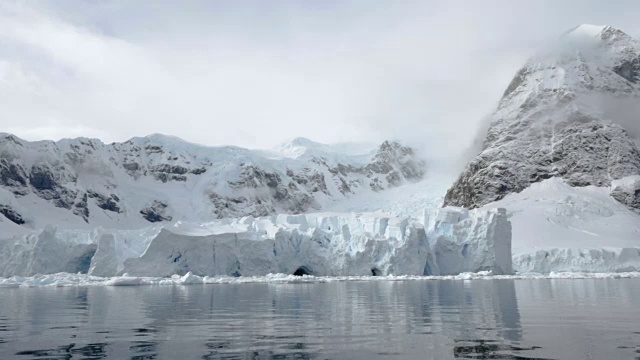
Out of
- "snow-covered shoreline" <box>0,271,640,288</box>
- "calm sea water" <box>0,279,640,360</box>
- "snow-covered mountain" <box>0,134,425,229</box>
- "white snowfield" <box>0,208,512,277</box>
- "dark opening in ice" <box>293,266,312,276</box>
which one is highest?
"snow-covered mountain" <box>0,134,425,229</box>

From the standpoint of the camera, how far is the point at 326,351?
12.0 m

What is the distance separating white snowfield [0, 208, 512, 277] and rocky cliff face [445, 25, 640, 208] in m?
67.8

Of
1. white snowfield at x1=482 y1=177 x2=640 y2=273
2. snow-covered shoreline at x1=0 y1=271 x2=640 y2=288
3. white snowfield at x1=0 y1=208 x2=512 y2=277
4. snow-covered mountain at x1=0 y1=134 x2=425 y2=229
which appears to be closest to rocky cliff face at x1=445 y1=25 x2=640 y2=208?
white snowfield at x1=482 y1=177 x2=640 y2=273

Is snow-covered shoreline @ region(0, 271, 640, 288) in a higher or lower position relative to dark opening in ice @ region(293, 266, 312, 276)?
lower

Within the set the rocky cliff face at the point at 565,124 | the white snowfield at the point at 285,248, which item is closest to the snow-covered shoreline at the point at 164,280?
the white snowfield at the point at 285,248

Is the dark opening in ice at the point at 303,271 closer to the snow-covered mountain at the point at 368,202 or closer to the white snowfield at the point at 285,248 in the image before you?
the white snowfield at the point at 285,248

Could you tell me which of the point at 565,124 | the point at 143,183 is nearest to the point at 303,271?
the point at 565,124

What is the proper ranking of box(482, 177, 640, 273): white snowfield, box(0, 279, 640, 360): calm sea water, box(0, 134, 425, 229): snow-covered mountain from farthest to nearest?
box(0, 134, 425, 229): snow-covered mountain
box(482, 177, 640, 273): white snowfield
box(0, 279, 640, 360): calm sea water

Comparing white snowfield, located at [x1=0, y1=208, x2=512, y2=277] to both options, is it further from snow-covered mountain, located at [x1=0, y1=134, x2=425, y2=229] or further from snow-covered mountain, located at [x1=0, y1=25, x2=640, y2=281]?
snow-covered mountain, located at [x1=0, y1=134, x2=425, y2=229]

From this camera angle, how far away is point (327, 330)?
50.5 ft

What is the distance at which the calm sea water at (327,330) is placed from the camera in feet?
38.2

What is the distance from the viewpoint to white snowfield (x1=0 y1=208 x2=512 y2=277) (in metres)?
50.8

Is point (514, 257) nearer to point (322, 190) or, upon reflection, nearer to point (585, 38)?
point (585, 38)

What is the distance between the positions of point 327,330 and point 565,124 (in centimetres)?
12694
